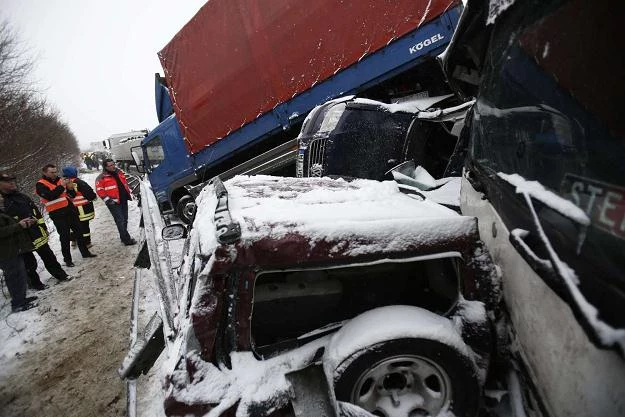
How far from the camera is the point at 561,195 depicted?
4.04ft

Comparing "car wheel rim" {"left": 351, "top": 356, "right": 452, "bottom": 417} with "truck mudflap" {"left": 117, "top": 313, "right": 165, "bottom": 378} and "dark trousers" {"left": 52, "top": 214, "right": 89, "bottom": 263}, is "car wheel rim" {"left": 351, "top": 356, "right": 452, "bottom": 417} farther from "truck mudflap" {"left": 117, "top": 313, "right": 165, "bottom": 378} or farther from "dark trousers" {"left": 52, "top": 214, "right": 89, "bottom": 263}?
"dark trousers" {"left": 52, "top": 214, "right": 89, "bottom": 263}

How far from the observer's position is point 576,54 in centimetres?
121

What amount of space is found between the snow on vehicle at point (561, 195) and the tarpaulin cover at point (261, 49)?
4.37m

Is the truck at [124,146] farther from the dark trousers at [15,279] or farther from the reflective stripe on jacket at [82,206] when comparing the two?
the dark trousers at [15,279]

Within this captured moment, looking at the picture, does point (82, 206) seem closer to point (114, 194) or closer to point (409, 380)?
point (114, 194)

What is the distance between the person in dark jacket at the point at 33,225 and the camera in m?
4.98

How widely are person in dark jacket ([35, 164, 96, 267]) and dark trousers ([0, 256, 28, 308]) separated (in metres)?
1.43

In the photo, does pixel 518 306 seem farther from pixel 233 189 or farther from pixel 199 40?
pixel 199 40

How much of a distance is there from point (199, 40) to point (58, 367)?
264 inches

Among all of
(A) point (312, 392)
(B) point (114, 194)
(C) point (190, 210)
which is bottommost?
→ (A) point (312, 392)

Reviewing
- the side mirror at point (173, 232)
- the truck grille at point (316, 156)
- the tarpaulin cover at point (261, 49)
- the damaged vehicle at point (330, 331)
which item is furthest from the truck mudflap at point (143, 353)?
the tarpaulin cover at point (261, 49)

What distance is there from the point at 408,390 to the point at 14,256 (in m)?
5.37

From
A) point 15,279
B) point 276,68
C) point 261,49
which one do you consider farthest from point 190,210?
point 261,49

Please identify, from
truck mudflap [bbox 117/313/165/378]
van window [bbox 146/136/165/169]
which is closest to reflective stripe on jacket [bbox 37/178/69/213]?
van window [bbox 146/136/165/169]
